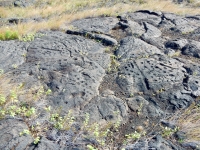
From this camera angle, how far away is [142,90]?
18.1 feet

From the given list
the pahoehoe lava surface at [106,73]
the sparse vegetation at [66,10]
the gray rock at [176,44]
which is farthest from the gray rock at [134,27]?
the sparse vegetation at [66,10]

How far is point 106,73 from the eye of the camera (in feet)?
19.6

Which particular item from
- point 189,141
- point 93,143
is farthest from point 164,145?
point 93,143

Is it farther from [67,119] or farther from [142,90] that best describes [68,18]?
[67,119]

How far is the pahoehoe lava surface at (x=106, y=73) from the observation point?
4816mm

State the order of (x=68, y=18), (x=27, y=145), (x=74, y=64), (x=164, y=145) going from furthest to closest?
(x=68, y=18) < (x=74, y=64) < (x=164, y=145) < (x=27, y=145)

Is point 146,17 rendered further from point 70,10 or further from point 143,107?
point 70,10

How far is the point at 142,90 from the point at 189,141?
148 cm

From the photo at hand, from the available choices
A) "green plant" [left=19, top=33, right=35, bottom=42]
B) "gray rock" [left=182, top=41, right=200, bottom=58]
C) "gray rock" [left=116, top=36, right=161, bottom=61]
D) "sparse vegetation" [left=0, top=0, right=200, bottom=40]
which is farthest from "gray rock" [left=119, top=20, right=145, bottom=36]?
"green plant" [left=19, top=33, right=35, bottom=42]

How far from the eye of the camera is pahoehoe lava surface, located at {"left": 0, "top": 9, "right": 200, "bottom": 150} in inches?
190

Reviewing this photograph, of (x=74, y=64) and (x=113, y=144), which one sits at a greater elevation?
(x=74, y=64)

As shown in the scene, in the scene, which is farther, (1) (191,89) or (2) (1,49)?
(2) (1,49)

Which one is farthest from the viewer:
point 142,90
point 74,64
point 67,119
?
point 74,64

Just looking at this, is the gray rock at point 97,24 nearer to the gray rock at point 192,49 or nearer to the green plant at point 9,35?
the green plant at point 9,35
